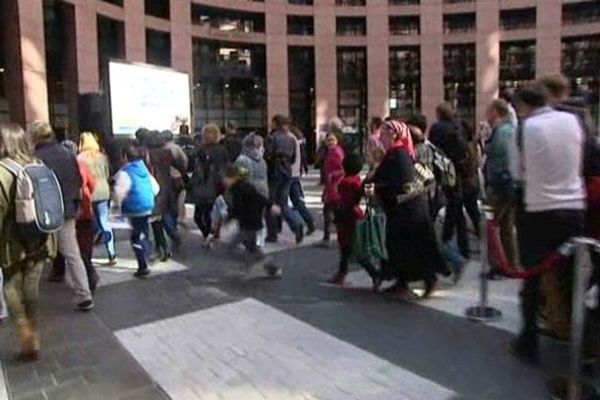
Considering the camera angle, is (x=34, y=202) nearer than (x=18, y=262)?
Yes

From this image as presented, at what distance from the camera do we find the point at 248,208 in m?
7.64

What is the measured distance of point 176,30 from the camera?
122 ft

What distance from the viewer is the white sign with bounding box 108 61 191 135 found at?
53.3ft

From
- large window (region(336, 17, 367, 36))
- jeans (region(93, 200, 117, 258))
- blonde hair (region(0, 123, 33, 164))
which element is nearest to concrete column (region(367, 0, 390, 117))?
large window (region(336, 17, 367, 36))

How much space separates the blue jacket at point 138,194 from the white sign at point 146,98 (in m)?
8.78

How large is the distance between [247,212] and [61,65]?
2445cm

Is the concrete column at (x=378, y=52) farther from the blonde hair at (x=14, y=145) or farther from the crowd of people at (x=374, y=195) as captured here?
the blonde hair at (x=14, y=145)

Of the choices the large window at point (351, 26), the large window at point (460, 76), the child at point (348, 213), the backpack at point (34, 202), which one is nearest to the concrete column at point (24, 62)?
the child at point (348, 213)

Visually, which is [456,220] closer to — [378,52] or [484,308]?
[484,308]

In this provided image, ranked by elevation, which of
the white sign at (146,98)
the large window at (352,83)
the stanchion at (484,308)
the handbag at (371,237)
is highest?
the large window at (352,83)

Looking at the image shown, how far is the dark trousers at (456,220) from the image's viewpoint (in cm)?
807

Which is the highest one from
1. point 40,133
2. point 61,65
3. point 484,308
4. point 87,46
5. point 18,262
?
point 87,46

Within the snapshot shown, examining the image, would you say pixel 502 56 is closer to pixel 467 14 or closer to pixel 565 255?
pixel 467 14

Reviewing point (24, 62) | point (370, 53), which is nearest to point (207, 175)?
point (24, 62)
